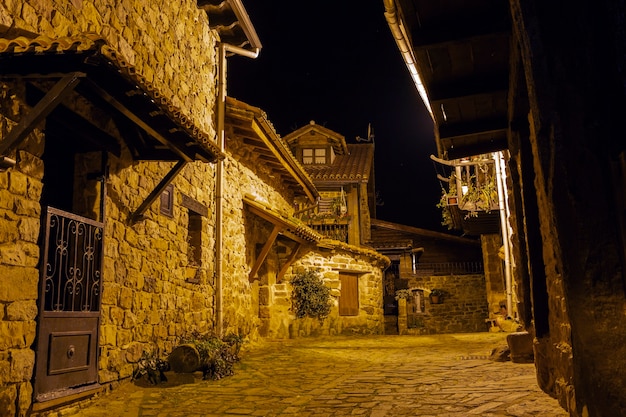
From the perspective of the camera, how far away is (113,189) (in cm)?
588

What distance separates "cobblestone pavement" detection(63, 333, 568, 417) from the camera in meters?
4.61

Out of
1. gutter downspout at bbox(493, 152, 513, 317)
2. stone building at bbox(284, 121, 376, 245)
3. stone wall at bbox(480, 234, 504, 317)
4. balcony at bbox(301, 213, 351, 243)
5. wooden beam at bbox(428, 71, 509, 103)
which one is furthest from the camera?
stone building at bbox(284, 121, 376, 245)

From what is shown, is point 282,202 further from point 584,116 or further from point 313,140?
point 584,116

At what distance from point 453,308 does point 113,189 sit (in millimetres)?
18076

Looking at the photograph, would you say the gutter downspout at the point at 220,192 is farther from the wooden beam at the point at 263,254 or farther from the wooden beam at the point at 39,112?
the wooden beam at the point at 39,112

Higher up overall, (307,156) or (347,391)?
(307,156)

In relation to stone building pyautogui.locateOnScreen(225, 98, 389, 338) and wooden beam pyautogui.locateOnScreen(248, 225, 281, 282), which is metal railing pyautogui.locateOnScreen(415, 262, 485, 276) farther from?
wooden beam pyautogui.locateOnScreen(248, 225, 281, 282)

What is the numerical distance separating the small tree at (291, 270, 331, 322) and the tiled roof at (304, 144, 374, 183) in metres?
8.21

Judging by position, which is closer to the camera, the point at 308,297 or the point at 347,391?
the point at 347,391

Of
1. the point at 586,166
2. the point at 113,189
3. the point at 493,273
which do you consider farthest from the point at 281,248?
the point at 586,166

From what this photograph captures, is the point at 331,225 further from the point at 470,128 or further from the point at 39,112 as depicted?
the point at 39,112

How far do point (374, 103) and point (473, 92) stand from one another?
36.6m

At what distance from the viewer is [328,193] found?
21969 millimetres

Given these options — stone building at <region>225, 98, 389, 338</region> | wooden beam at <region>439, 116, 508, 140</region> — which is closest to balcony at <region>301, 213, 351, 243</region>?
stone building at <region>225, 98, 389, 338</region>
